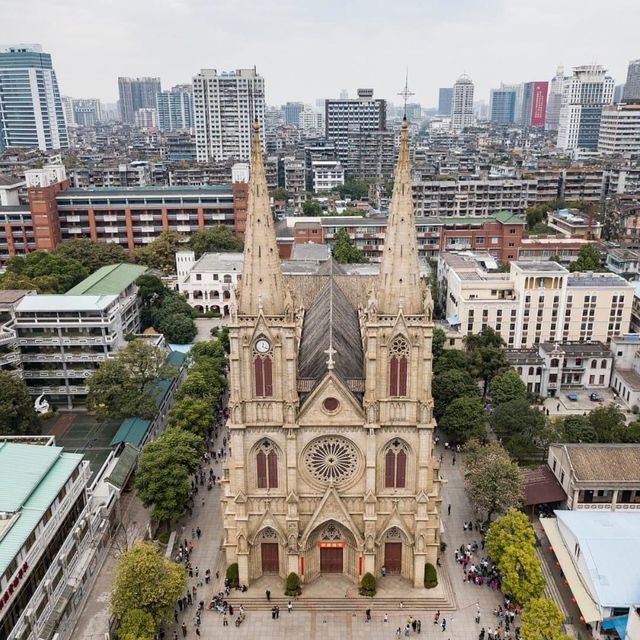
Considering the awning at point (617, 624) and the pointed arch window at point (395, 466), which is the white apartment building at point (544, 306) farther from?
the awning at point (617, 624)

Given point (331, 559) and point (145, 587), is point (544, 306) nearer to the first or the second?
point (331, 559)

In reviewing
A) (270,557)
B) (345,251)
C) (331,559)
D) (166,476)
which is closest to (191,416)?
(166,476)

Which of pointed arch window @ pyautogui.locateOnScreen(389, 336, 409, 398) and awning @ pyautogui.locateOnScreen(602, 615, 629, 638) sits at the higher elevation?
pointed arch window @ pyautogui.locateOnScreen(389, 336, 409, 398)

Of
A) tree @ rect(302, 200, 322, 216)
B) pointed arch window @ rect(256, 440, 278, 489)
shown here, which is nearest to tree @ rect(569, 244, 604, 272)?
tree @ rect(302, 200, 322, 216)

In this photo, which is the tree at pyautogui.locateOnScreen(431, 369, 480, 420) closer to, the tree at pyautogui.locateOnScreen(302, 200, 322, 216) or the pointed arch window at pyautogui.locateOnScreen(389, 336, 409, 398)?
the pointed arch window at pyautogui.locateOnScreen(389, 336, 409, 398)

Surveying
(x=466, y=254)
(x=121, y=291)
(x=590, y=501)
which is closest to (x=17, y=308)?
(x=121, y=291)

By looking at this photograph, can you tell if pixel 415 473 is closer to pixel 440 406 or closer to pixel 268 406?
pixel 268 406
